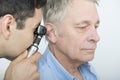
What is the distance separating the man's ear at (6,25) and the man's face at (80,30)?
12.0 inches

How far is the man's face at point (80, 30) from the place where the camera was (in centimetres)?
148

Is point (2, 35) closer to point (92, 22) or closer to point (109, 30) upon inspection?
point (92, 22)

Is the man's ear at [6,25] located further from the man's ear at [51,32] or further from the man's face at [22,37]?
the man's ear at [51,32]

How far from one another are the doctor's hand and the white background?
834 millimetres

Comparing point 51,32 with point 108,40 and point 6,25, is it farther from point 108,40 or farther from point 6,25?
point 108,40

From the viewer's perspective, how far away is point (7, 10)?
4.34 ft

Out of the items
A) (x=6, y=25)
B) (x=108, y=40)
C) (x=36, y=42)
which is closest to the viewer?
(x=6, y=25)

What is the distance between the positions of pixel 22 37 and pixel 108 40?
937 mm

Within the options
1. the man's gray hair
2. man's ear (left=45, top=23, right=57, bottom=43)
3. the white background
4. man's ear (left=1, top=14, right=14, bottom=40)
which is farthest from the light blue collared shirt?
the white background

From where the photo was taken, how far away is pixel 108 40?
2.14 metres

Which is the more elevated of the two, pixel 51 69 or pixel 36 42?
pixel 36 42

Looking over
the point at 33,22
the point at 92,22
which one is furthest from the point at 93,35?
the point at 33,22

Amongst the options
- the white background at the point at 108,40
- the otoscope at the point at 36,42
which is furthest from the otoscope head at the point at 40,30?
the white background at the point at 108,40

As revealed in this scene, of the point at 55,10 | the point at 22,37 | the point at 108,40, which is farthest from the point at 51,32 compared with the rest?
the point at 108,40
